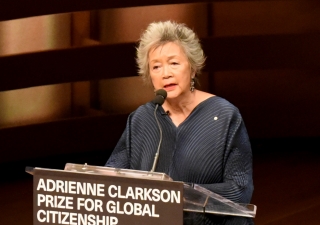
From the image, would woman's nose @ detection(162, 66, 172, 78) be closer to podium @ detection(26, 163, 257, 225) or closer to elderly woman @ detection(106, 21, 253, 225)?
elderly woman @ detection(106, 21, 253, 225)

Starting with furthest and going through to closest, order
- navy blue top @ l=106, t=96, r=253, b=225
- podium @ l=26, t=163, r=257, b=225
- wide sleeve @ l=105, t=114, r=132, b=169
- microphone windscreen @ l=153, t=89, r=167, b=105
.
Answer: wide sleeve @ l=105, t=114, r=132, b=169
navy blue top @ l=106, t=96, r=253, b=225
microphone windscreen @ l=153, t=89, r=167, b=105
podium @ l=26, t=163, r=257, b=225

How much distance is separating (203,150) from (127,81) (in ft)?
11.3

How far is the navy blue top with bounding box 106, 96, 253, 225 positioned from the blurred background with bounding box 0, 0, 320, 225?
2.28m

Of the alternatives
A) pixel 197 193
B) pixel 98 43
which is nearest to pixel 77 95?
pixel 98 43

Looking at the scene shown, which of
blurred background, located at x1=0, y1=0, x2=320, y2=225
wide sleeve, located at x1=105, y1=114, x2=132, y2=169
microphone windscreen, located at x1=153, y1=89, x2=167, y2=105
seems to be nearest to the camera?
microphone windscreen, located at x1=153, y1=89, x2=167, y2=105

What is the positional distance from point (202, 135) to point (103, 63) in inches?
115

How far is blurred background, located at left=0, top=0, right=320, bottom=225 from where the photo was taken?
516 centimetres

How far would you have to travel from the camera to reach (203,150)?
2520mm

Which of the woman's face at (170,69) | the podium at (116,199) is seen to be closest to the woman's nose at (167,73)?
the woman's face at (170,69)

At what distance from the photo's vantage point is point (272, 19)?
5.79m

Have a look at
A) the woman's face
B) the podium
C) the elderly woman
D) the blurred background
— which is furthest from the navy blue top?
the blurred background

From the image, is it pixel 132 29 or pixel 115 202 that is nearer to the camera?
pixel 115 202

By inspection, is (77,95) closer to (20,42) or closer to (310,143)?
(20,42)

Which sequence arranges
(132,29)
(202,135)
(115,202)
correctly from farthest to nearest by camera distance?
(132,29) → (202,135) → (115,202)
